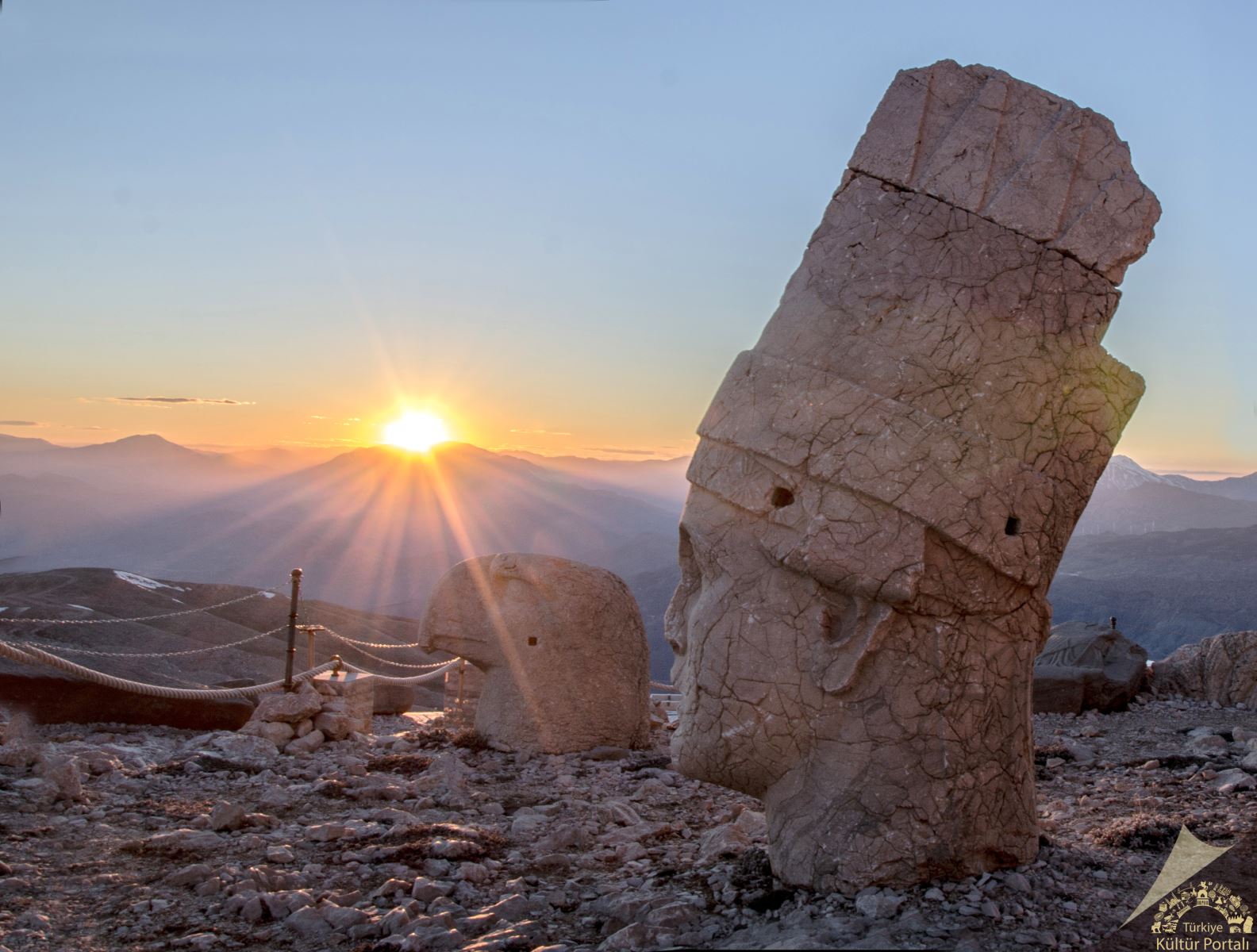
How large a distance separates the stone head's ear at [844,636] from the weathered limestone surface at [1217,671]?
7474 mm

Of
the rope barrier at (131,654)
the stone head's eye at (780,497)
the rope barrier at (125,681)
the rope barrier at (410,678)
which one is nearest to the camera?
the stone head's eye at (780,497)

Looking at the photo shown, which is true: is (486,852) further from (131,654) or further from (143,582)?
(143,582)

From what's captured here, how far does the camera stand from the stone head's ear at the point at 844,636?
3.79 metres

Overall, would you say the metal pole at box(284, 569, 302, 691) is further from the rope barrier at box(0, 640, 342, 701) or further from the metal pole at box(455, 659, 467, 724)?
the metal pole at box(455, 659, 467, 724)

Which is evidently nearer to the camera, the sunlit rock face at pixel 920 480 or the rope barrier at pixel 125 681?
the sunlit rock face at pixel 920 480

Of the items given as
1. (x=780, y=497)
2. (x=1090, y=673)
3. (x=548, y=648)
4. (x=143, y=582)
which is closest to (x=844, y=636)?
(x=780, y=497)

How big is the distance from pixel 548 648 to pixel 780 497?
15.4 ft

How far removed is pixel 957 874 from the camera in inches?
150

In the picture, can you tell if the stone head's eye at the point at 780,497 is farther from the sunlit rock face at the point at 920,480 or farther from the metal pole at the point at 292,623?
the metal pole at the point at 292,623

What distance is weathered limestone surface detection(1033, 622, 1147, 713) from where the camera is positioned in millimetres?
9594

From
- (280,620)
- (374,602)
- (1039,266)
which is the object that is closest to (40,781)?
(1039,266)

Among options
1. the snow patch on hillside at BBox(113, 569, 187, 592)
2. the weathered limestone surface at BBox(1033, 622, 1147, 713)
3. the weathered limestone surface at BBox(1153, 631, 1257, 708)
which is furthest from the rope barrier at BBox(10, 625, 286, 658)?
the weathered limestone surface at BBox(1153, 631, 1257, 708)

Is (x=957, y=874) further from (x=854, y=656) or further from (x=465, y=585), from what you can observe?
(x=465, y=585)

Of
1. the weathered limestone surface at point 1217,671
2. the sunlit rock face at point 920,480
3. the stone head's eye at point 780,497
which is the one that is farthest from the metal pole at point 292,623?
the weathered limestone surface at point 1217,671
